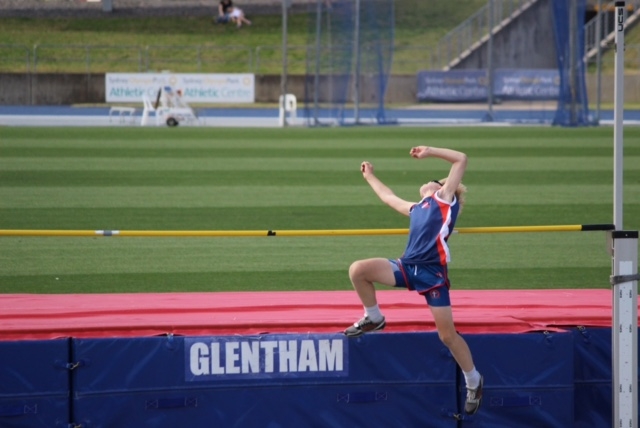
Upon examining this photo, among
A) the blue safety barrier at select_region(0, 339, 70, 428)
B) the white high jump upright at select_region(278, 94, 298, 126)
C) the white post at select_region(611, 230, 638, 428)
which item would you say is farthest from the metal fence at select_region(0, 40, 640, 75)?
the white post at select_region(611, 230, 638, 428)

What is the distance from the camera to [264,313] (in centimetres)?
692

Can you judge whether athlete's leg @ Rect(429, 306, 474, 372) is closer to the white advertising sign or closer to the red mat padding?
the red mat padding

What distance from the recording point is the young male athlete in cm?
609

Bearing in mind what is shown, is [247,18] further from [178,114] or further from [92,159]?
[92,159]

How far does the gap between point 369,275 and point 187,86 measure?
93.5 feet

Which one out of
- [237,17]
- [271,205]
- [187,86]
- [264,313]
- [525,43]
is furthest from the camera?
[237,17]

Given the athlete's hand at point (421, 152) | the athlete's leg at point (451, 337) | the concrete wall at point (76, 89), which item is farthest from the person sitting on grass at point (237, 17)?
the athlete's leg at point (451, 337)

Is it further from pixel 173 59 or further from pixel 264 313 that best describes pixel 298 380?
pixel 173 59

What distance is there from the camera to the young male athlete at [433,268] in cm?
609

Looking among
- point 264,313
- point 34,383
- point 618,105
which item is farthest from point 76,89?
point 618,105

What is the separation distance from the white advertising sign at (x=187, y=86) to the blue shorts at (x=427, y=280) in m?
27.8

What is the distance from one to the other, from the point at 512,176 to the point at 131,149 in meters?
8.63

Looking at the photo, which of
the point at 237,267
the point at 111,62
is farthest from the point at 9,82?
the point at 237,267

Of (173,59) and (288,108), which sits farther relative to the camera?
(173,59)
